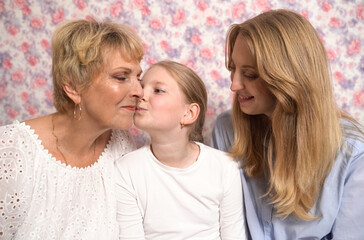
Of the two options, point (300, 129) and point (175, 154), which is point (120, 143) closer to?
point (175, 154)

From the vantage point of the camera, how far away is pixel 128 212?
1337 mm

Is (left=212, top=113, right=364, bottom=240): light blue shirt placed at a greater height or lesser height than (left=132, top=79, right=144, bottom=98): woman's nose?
lesser

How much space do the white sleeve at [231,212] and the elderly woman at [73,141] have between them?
0.45 metres

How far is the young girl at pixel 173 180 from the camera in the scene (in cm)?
133

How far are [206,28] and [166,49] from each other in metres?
0.27

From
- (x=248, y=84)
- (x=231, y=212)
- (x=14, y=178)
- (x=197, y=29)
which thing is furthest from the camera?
(x=197, y=29)

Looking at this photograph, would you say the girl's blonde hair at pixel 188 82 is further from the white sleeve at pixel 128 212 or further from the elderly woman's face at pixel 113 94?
the white sleeve at pixel 128 212

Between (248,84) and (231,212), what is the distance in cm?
54

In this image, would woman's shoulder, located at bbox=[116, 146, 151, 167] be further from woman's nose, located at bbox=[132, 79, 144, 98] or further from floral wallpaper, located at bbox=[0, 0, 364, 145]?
floral wallpaper, located at bbox=[0, 0, 364, 145]

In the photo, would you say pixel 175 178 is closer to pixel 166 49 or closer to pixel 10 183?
pixel 10 183

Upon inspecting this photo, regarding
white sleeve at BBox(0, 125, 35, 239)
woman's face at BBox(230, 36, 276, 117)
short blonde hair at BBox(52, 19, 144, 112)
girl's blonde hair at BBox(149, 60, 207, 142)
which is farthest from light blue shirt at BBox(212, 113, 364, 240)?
white sleeve at BBox(0, 125, 35, 239)

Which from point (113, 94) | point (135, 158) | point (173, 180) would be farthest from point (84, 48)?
point (173, 180)

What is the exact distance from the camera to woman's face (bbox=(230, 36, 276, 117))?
1264mm

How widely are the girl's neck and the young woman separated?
0.30m
